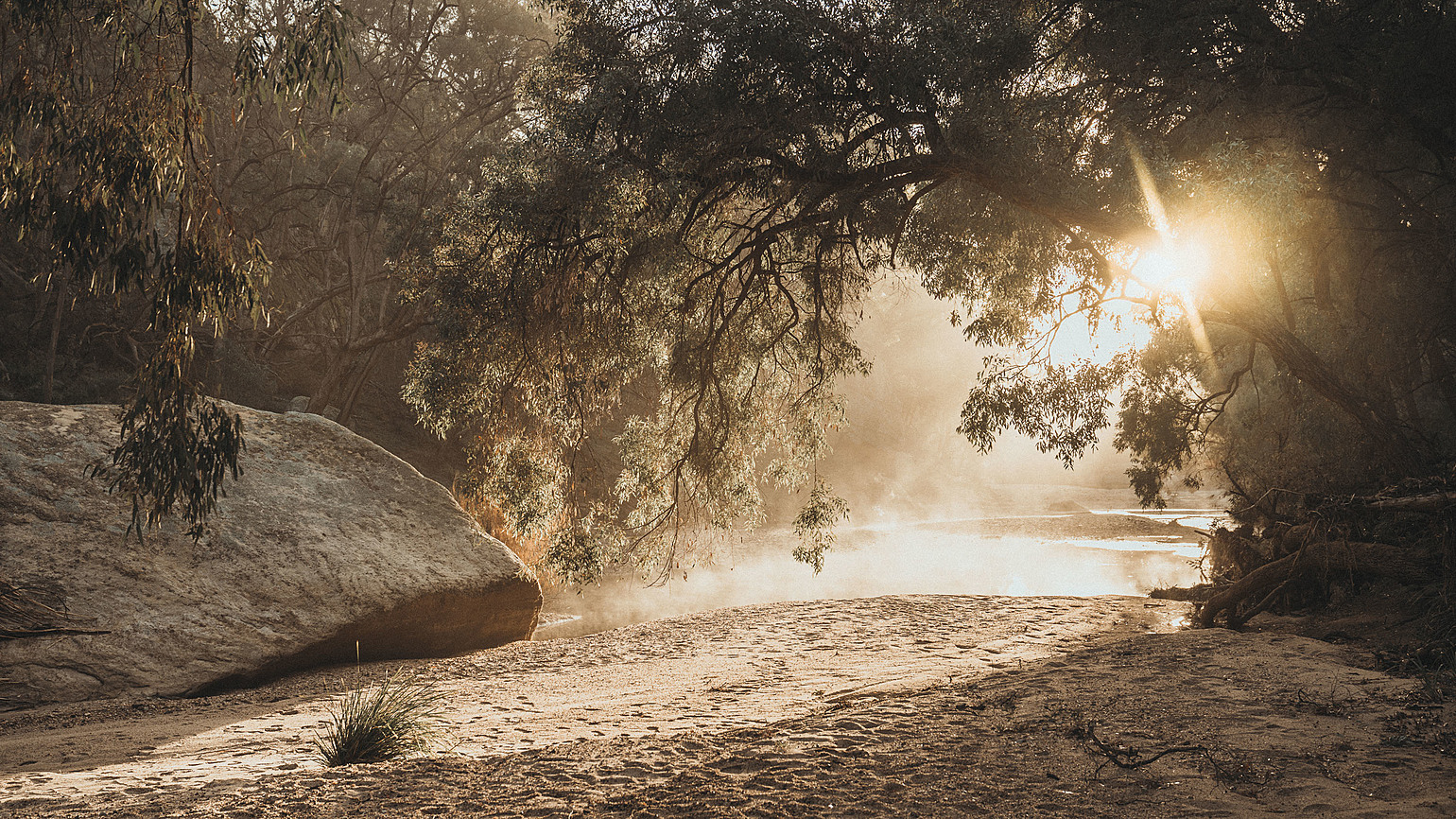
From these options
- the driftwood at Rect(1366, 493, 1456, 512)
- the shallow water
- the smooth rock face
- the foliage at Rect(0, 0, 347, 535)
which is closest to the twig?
the driftwood at Rect(1366, 493, 1456, 512)

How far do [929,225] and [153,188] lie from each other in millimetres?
8234

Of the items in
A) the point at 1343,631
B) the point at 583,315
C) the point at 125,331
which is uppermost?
the point at 125,331

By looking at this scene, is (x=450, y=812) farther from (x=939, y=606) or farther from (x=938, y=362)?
(x=938, y=362)

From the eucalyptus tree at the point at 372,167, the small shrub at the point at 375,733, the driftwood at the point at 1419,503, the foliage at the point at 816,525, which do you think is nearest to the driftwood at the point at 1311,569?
the driftwood at the point at 1419,503

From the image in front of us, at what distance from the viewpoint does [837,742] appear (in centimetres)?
437

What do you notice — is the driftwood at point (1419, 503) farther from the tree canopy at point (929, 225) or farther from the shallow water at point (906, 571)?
the shallow water at point (906, 571)

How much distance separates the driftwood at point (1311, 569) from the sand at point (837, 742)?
0.70 metres

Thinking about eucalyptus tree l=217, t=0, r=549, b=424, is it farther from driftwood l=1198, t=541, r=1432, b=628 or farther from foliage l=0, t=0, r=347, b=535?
driftwood l=1198, t=541, r=1432, b=628

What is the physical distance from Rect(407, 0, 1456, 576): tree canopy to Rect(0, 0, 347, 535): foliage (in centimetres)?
285

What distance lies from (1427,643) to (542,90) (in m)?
9.22

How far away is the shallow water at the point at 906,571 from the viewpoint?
551 inches

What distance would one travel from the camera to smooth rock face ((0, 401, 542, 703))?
676cm

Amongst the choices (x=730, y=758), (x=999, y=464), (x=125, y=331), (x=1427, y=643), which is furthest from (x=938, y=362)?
→ (x=730, y=758)

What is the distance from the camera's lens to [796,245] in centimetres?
1028
